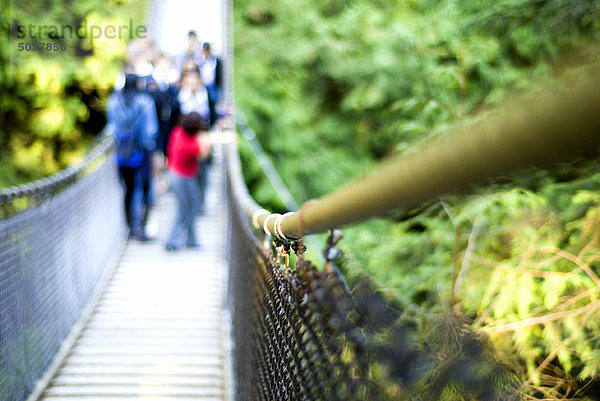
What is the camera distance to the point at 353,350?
117 centimetres

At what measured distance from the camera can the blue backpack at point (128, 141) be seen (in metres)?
5.51

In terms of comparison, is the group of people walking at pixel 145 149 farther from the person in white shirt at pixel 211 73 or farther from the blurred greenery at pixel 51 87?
the blurred greenery at pixel 51 87

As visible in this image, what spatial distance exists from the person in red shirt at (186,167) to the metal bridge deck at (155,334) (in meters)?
0.29

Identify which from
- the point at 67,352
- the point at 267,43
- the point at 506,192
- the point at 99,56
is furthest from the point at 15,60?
the point at 506,192

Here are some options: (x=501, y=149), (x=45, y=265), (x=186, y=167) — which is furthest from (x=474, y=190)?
(x=186, y=167)

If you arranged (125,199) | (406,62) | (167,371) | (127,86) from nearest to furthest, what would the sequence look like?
1. (167,371)
2. (127,86)
3. (125,199)
4. (406,62)

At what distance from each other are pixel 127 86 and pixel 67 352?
2.36 m

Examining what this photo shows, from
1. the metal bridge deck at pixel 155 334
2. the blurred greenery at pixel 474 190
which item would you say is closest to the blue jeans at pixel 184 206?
the metal bridge deck at pixel 155 334

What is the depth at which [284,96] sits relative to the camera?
1209cm

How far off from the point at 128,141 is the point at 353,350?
4.67 m

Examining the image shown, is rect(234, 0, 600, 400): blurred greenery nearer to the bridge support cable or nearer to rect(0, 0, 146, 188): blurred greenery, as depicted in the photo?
the bridge support cable

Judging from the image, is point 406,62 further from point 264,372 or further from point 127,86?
point 264,372

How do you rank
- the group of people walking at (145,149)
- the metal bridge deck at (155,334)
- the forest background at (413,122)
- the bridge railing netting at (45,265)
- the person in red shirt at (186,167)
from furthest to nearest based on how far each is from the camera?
the group of people walking at (145,149)
the person in red shirt at (186,167)
the metal bridge deck at (155,334)
the forest background at (413,122)
the bridge railing netting at (45,265)

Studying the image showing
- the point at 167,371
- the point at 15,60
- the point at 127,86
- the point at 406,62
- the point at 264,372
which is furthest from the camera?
the point at 15,60
